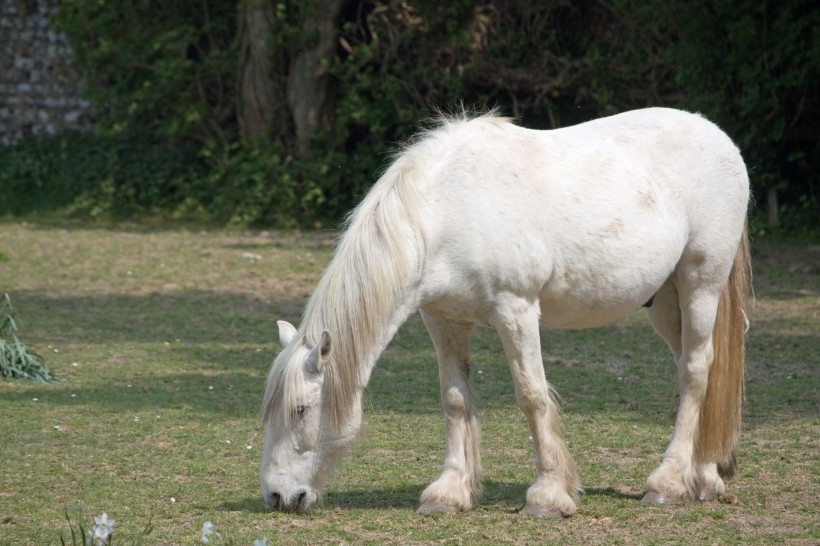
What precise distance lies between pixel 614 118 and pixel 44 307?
22.2ft

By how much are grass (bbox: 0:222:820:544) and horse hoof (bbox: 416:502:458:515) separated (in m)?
0.10

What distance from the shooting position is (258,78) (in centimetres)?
1742

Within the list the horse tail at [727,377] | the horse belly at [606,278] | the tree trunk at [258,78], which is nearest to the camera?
the horse belly at [606,278]

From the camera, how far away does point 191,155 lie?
18578 mm

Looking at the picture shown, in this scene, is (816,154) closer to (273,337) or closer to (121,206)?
(273,337)

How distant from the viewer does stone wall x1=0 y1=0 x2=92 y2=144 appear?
62.5 feet

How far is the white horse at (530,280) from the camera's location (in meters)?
4.51

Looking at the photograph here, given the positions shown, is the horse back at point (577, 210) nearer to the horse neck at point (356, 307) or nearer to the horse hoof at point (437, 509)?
the horse neck at point (356, 307)

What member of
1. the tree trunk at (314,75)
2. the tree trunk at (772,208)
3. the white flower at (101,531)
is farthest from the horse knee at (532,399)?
the tree trunk at (314,75)

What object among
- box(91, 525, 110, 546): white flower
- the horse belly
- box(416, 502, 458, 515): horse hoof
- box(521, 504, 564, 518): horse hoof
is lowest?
box(416, 502, 458, 515): horse hoof

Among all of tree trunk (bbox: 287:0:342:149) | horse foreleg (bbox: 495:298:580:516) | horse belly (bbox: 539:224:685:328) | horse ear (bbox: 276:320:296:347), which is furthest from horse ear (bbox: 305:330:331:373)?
tree trunk (bbox: 287:0:342:149)

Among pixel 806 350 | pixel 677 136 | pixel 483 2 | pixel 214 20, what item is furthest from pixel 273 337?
pixel 214 20

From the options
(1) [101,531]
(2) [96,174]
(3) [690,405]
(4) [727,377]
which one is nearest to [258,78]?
(2) [96,174]

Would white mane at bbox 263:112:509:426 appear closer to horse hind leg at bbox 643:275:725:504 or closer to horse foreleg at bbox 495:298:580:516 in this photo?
horse foreleg at bbox 495:298:580:516
